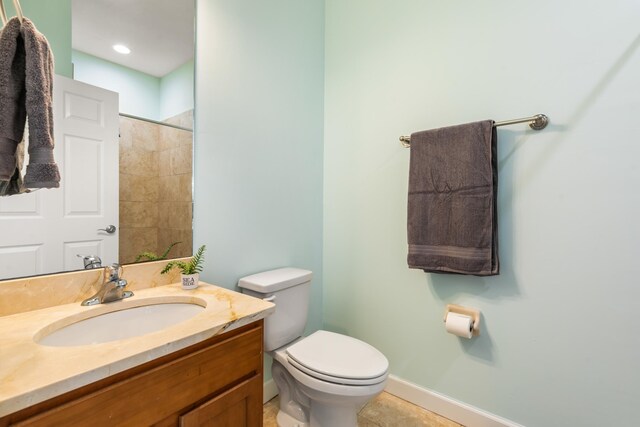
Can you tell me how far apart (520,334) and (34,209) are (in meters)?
2.00

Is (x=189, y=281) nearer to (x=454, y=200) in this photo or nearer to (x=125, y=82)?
(x=125, y=82)

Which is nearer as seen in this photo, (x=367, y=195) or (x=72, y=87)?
(x=72, y=87)

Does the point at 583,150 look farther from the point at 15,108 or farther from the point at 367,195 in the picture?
the point at 15,108

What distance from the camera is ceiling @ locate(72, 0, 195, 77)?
1.08 metres

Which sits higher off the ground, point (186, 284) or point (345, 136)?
point (345, 136)

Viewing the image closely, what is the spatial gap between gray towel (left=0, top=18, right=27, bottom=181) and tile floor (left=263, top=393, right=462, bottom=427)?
5.05ft

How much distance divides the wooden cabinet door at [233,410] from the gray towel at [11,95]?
74 cm

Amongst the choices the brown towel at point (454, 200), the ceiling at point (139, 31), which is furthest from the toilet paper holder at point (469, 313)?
the ceiling at point (139, 31)

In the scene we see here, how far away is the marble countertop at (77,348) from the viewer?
0.55m

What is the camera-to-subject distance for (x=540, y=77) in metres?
1.30

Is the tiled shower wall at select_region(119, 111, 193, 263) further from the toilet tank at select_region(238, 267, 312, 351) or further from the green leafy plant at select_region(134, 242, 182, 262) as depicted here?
the toilet tank at select_region(238, 267, 312, 351)

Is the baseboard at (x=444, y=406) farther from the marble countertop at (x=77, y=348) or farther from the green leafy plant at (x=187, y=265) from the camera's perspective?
the green leafy plant at (x=187, y=265)

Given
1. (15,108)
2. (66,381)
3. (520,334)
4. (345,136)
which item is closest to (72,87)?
(15,108)

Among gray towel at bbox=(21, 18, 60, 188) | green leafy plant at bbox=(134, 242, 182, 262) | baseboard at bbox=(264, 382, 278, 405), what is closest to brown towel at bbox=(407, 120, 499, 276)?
baseboard at bbox=(264, 382, 278, 405)
